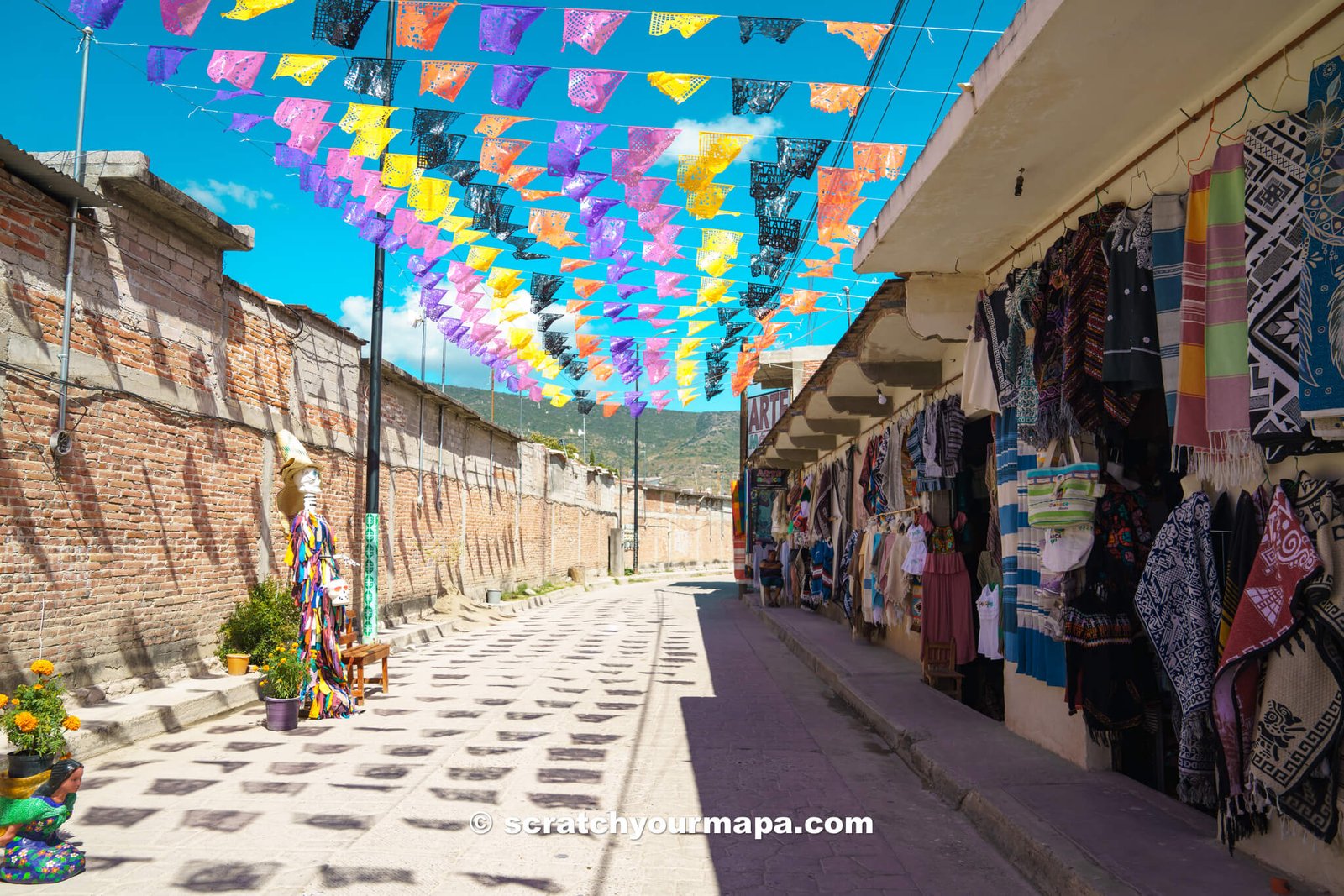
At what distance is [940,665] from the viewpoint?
8414 mm

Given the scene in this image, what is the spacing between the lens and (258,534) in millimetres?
11086

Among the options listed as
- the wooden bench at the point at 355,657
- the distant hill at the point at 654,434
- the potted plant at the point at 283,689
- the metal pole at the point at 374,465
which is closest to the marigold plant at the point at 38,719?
the potted plant at the point at 283,689

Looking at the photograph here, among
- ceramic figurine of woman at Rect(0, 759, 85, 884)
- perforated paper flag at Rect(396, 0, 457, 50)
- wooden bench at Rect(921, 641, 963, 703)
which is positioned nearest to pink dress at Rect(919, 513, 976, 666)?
wooden bench at Rect(921, 641, 963, 703)

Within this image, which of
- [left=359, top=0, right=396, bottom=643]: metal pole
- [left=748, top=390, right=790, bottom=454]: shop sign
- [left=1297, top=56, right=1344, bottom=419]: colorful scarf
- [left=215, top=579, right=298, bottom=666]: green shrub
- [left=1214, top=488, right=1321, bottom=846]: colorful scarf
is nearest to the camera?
[left=1297, top=56, right=1344, bottom=419]: colorful scarf

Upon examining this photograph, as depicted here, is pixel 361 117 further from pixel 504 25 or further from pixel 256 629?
pixel 256 629

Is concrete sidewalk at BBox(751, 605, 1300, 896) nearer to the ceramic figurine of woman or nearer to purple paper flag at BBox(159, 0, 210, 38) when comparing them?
the ceramic figurine of woman

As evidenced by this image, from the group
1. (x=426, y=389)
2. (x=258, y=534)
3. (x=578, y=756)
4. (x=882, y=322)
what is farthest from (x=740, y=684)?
(x=426, y=389)

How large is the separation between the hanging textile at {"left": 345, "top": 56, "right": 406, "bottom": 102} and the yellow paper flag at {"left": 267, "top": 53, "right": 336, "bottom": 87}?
29 cm

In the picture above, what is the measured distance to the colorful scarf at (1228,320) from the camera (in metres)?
3.74

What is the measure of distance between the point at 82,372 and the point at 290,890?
593 centimetres

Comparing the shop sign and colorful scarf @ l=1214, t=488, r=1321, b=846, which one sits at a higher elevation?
the shop sign

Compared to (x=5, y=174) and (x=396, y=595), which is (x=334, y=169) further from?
(x=396, y=595)

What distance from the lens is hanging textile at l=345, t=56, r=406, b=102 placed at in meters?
8.00

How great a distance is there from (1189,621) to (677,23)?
546cm
